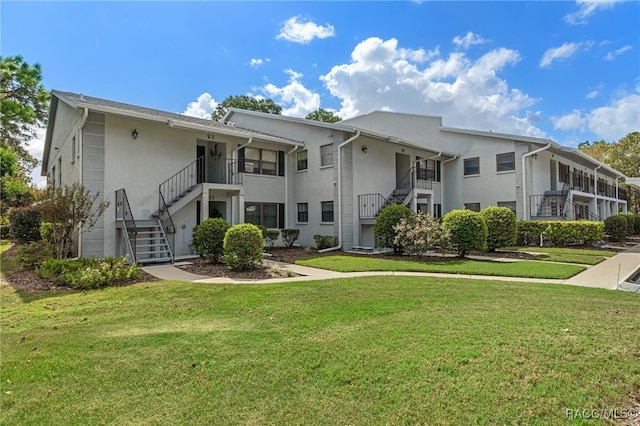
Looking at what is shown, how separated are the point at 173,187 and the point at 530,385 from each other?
13.5 m

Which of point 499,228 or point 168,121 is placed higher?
point 168,121

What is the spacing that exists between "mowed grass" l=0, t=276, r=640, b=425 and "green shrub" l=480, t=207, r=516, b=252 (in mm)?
8714

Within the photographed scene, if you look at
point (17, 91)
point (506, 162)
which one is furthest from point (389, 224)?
point (17, 91)

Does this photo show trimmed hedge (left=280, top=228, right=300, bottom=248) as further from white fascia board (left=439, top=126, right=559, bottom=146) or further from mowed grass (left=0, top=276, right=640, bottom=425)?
white fascia board (left=439, top=126, right=559, bottom=146)

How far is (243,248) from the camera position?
403 inches

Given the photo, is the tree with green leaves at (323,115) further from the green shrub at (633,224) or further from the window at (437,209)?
the green shrub at (633,224)

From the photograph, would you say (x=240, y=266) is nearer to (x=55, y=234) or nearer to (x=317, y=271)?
(x=317, y=271)

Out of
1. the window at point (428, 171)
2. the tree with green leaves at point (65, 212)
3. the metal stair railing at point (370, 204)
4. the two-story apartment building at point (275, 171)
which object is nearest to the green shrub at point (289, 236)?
the two-story apartment building at point (275, 171)

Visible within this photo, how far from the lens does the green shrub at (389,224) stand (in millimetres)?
14086

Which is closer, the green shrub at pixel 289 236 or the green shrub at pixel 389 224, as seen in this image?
the green shrub at pixel 389 224

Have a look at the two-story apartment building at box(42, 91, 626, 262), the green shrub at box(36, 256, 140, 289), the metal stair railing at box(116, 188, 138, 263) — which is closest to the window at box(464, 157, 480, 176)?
the two-story apartment building at box(42, 91, 626, 262)

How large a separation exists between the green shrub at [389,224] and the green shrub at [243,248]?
567 centimetres

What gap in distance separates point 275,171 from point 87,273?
10.4 meters

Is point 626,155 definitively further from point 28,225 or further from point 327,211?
point 28,225
